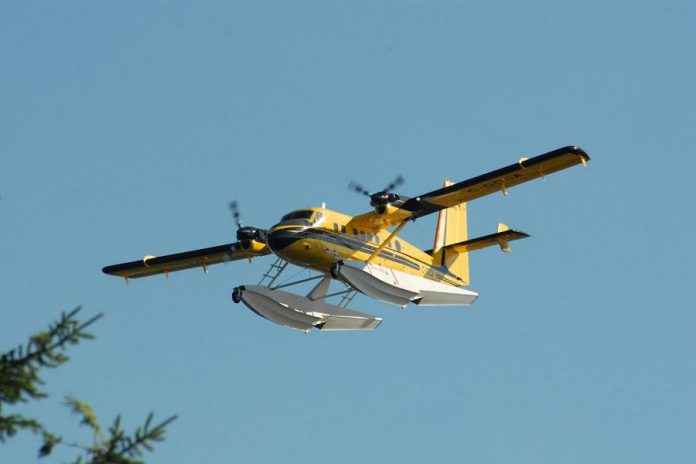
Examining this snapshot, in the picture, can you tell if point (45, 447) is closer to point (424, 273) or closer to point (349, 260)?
point (349, 260)

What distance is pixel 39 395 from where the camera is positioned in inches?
389

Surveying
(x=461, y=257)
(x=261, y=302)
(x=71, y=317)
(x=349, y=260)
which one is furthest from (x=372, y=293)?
(x=71, y=317)

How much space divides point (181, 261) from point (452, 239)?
374 inches

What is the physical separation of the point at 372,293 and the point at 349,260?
1210 millimetres

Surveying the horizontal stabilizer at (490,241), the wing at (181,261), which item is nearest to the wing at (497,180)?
the horizontal stabilizer at (490,241)

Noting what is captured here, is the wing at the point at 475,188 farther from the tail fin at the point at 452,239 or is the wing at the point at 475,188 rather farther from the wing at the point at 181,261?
the wing at the point at 181,261

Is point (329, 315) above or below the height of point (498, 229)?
below

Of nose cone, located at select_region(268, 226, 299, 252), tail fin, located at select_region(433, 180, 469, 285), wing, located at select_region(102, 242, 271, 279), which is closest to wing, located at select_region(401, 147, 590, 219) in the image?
nose cone, located at select_region(268, 226, 299, 252)

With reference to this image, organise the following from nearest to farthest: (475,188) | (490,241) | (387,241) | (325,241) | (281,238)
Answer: (281,238) → (325,241) → (475,188) → (387,241) → (490,241)

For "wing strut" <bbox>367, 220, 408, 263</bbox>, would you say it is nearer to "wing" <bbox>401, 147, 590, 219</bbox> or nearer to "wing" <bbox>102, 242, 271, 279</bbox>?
"wing" <bbox>401, 147, 590, 219</bbox>

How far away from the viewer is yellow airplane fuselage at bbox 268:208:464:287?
30750mm

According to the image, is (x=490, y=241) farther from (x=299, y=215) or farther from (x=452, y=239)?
(x=299, y=215)

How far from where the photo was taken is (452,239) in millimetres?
37625

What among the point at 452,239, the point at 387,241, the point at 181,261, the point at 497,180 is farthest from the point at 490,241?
the point at 181,261
